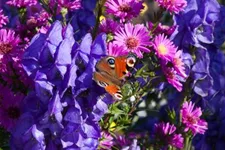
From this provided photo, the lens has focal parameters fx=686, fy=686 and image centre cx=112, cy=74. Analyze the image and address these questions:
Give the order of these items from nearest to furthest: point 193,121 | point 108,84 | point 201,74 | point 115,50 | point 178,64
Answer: point 108,84, point 115,50, point 178,64, point 193,121, point 201,74

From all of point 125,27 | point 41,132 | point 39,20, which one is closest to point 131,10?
point 125,27

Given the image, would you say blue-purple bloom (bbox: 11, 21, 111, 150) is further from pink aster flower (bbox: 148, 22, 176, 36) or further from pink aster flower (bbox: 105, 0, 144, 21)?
pink aster flower (bbox: 148, 22, 176, 36)

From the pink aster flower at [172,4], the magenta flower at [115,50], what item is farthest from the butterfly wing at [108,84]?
the pink aster flower at [172,4]

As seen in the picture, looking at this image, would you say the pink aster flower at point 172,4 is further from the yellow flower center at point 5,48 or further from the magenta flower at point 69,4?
the yellow flower center at point 5,48

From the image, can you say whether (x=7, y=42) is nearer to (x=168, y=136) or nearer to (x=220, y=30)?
(x=168, y=136)

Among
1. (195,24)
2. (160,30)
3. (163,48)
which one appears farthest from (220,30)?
(163,48)

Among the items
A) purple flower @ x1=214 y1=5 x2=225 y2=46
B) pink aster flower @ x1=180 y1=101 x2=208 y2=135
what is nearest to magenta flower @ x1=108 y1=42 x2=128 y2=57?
pink aster flower @ x1=180 y1=101 x2=208 y2=135

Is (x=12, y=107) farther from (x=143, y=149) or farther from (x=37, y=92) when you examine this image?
(x=143, y=149)
